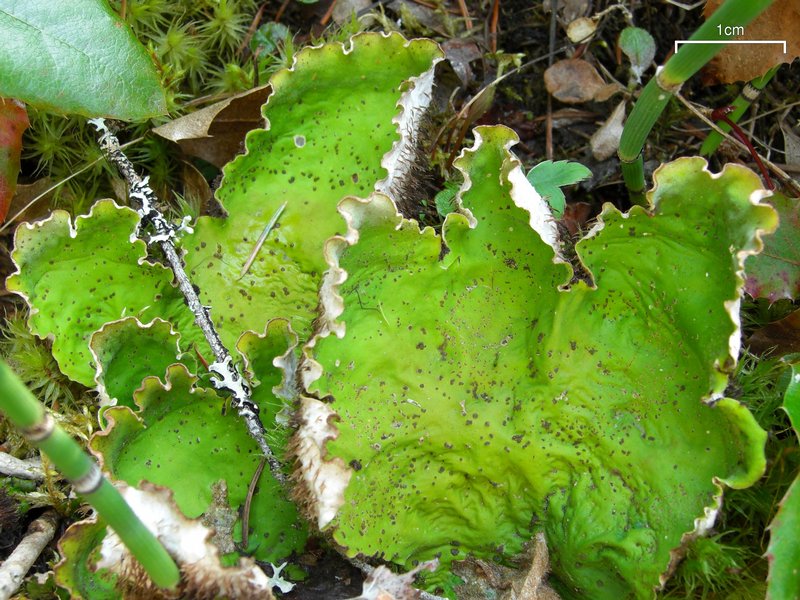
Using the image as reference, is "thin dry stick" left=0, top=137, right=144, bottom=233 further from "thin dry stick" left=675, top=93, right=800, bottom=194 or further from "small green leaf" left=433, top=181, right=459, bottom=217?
"thin dry stick" left=675, top=93, right=800, bottom=194

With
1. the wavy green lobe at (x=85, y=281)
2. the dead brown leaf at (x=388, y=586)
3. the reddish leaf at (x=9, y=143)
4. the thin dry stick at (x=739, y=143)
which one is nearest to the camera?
the dead brown leaf at (x=388, y=586)

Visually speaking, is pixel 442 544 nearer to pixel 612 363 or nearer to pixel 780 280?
pixel 612 363

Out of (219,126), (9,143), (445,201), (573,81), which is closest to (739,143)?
(573,81)

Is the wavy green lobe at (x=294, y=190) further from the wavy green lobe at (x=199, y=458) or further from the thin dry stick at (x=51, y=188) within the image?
the thin dry stick at (x=51, y=188)


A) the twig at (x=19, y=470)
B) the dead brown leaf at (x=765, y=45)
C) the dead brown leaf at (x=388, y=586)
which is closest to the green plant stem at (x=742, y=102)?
the dead brown leaf at (x=765, y=45)

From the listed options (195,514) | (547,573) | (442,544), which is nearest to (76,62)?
(195,514)

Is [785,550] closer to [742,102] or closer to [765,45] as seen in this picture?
[742,102]
